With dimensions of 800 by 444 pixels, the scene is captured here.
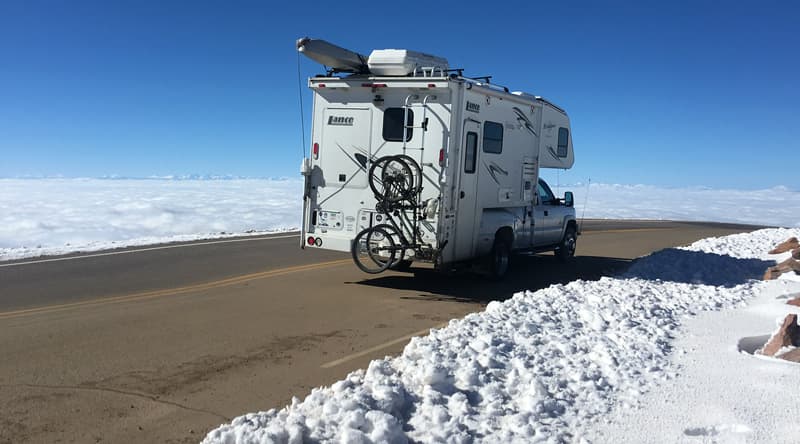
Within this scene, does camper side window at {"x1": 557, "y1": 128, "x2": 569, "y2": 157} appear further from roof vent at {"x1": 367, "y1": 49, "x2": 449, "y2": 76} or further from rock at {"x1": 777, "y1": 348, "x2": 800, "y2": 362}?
rock at {"x1": 777, "y1": 348, "x2": 800, "y2": 362}

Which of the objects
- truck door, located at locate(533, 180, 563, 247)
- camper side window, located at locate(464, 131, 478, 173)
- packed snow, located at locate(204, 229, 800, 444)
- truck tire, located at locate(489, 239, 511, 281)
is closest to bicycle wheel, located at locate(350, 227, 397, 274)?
camper side window, located at locate(464, 131, 478, 173)

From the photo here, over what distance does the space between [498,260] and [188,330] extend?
5763 millimetres

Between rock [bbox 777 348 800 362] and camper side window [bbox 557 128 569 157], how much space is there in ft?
27.2

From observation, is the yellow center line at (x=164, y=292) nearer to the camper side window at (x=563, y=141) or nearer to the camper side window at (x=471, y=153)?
the camper side window at (x=471, y=153)

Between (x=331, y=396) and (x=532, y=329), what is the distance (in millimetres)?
2575

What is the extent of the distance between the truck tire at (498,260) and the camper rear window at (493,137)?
1661 millimetres

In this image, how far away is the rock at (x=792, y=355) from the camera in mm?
5090

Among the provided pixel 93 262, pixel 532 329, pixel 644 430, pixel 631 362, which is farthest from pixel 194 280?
pixel 644 430

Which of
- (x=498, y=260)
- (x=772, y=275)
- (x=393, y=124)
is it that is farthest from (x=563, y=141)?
(x=393, y=124)

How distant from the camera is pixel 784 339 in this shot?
5.38m

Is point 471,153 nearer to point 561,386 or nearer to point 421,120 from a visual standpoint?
point 421,120

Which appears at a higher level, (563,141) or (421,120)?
(563,141)

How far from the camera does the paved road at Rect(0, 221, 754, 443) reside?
15.3 ft

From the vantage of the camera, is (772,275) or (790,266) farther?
(790,266)
